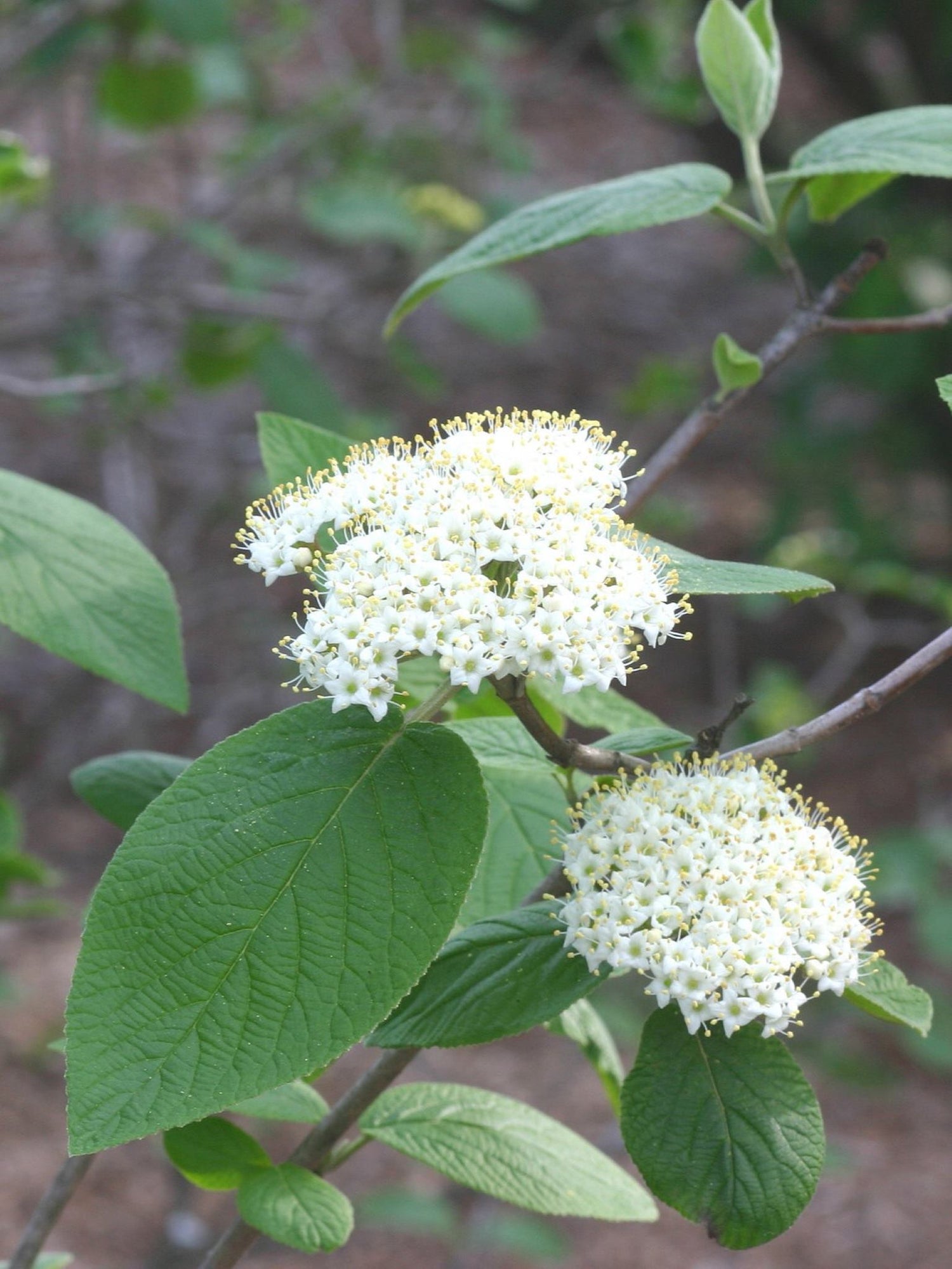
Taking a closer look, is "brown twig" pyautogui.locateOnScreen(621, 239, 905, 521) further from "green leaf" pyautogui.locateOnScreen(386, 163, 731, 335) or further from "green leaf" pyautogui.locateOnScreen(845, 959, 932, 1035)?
"green leaf" pyautogui.locateOnScreen(845, 959, 932, 1035)

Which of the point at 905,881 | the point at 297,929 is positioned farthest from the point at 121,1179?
the point at 297,929

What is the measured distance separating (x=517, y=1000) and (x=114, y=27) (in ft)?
12.1

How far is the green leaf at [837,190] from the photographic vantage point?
147 cm

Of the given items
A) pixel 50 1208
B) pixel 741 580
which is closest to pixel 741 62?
pixel 741 580

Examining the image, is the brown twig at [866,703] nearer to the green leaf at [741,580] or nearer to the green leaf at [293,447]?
the green leaf at [741,580]

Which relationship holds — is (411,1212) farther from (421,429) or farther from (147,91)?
(421,429)

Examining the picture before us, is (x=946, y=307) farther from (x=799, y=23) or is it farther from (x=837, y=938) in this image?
(x=799, y=23)

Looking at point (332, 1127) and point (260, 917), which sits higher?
point (260, 917)

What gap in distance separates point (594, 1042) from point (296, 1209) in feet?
1.15

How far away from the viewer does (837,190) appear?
58.8 inches

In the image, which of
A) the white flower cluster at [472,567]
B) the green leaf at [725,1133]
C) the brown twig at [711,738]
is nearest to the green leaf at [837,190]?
the white flower cluster at [472,567]

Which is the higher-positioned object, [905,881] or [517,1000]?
[517,1000]

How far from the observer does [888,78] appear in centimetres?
509

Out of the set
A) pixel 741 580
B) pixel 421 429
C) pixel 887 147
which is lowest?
pixel 421 429
